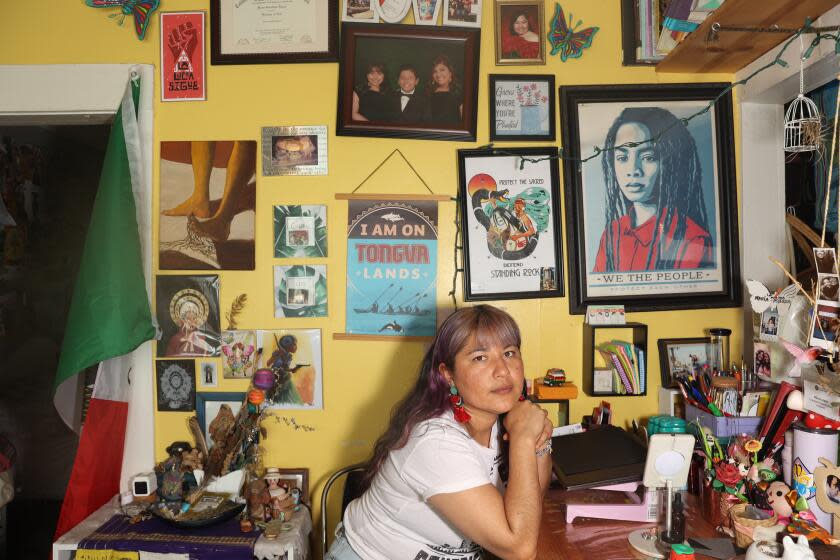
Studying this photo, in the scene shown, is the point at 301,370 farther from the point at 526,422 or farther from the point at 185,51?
A: the point at 185,51

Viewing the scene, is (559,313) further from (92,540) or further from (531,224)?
(92,540)

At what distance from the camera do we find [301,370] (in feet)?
7.54

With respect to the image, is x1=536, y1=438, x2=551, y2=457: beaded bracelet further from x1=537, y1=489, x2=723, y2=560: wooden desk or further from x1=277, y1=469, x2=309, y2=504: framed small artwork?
x1=277, y1=469, x2=309, y2=504: framed small artwork

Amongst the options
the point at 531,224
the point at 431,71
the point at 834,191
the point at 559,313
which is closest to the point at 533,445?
the point at 559,313

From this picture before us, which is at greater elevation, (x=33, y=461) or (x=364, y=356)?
(x=364, y=356)

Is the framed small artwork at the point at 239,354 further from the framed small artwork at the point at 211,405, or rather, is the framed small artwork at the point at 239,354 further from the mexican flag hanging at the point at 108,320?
the mexican flag hanging at the point at 108,320

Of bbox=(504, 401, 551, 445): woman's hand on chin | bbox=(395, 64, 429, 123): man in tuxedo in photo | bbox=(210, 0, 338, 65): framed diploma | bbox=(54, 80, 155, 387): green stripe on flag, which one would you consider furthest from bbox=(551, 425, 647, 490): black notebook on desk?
bbox=(210, 0, 338, 65): framed diploma

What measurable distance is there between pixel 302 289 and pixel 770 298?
1.58 m

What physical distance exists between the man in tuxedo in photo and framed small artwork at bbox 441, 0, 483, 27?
232mm

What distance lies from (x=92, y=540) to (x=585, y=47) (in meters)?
2.39

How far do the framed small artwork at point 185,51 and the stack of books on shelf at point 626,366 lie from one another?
181cm

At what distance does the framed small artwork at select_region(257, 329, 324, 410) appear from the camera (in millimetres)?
2295

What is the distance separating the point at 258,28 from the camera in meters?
2.27

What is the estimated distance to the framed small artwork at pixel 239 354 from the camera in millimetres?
2305
